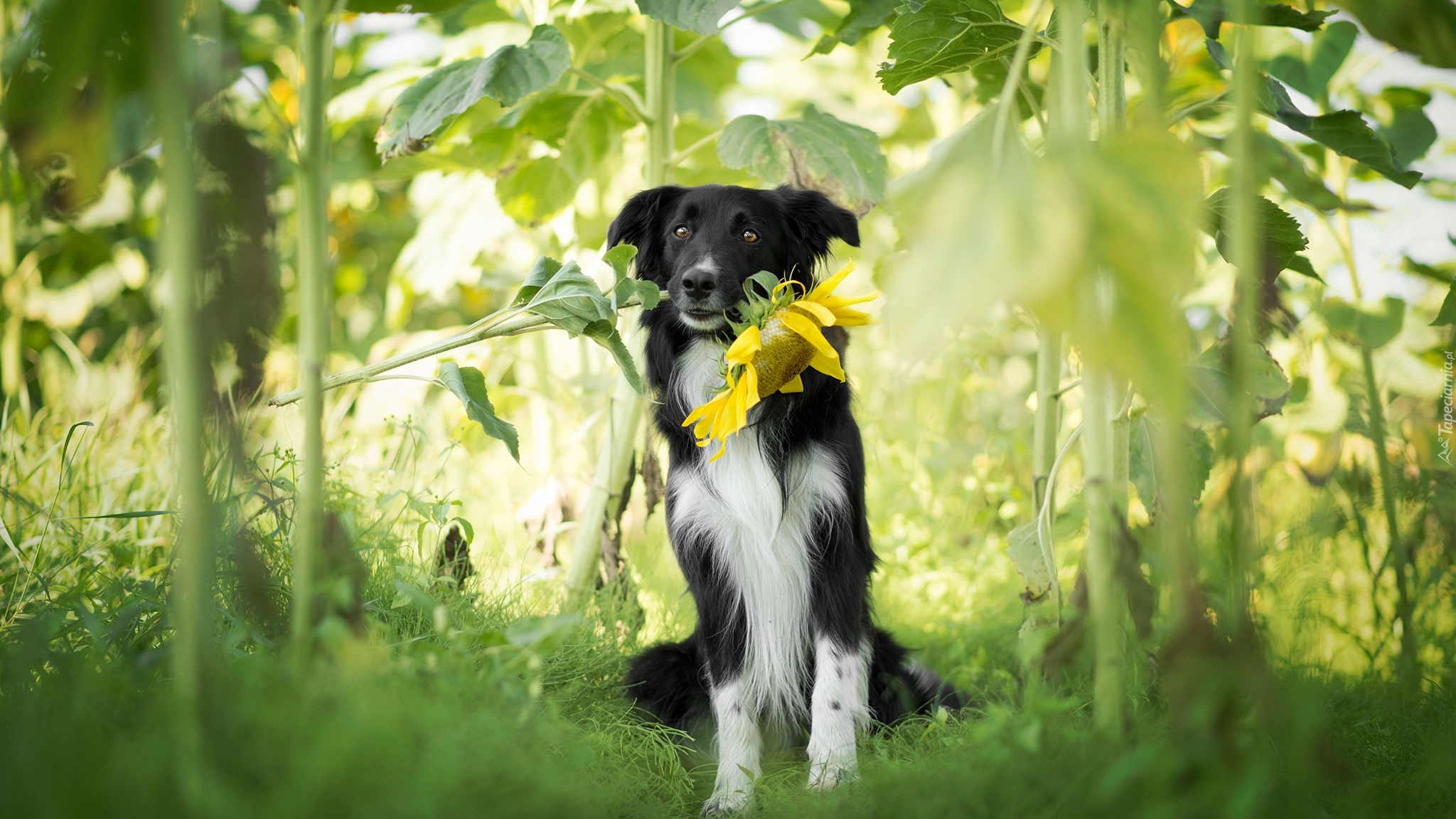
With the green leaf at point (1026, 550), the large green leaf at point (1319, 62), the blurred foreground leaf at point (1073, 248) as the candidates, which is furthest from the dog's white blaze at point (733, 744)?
the large green leaf at point (1319, 62)

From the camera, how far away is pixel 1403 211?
3150 millimetres

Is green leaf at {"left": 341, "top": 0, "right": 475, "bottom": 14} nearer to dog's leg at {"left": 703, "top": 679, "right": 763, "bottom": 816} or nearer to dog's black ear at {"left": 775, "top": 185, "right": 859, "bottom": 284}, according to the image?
dog's black ear at {"left": 775, "top": 185, "right": 859, "bottom": 284}

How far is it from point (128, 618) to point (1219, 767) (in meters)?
2.11

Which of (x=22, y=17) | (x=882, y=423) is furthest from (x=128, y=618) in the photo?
(x=882, y=423)

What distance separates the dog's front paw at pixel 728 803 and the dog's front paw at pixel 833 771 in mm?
173

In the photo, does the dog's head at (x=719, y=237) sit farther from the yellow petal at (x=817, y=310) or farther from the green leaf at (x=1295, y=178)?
the green leaf at (x=1295, y=178)

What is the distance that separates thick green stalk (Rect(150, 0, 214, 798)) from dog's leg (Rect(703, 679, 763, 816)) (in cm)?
148

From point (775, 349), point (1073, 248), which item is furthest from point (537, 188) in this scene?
point (1073, 248)

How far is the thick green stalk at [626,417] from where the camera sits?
303 centimetres

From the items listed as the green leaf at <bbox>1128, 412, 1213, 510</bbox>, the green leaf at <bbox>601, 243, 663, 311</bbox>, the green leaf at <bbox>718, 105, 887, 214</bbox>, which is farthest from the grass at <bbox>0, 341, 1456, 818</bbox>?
the green leaf at <bbox>718, 105, 887, 214</bbox>

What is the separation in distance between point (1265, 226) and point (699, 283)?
141 cm

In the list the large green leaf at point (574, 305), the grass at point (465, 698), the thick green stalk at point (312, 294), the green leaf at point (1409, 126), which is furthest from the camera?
the green leaf at point (1409, 126)

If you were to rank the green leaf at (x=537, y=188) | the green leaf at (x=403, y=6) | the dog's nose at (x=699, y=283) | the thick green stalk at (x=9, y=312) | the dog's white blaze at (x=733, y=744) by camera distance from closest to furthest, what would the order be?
the green leaf at (x=403, y=6) → the dog's white blaze at (x=733, y=744) → the dog's nose at (x=699, y=283) → the green leaf at (x=537, y=188) → the thick green stalk at (x=9, y=312)

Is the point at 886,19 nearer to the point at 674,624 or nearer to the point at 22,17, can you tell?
the point at 674,624
